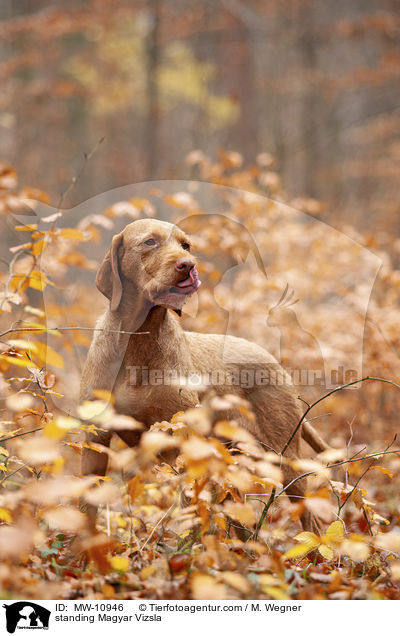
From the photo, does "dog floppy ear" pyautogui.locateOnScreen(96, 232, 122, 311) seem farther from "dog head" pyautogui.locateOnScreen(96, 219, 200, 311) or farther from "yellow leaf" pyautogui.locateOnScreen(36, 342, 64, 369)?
"yellow leaf" pyautogui.locateOnScreen(36, 342, 64, 369)

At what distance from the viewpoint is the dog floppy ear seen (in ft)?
10.4

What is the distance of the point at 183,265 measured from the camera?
2.94m

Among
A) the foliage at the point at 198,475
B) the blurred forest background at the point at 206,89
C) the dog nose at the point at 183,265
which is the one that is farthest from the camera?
the blurred forest background at the point at 206,89

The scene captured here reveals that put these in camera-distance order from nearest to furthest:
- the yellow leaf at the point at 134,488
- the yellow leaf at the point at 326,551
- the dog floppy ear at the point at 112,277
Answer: the yellow leaf at the point at 134,488 → the yellow leaf at the point at 326,551 → the dog floppy ear at the point at 112,277

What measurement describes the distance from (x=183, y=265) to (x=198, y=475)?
1.13m

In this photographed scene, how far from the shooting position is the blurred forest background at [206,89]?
11.5m

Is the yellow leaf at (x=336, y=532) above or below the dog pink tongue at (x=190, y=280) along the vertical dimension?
below

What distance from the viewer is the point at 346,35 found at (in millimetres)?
12406

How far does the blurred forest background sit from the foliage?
4.24m

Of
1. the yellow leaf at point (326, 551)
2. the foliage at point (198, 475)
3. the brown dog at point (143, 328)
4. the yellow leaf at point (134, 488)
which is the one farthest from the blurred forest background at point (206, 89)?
the yellow leaf at point (134, 488)

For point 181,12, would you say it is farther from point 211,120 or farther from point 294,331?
point 294,331

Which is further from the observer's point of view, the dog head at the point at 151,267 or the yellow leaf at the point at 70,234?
the yellow leaf at the point at 70,234
